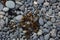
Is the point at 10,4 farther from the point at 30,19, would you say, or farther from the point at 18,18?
the point at 30,19

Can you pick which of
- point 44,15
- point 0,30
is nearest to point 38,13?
point 44,15

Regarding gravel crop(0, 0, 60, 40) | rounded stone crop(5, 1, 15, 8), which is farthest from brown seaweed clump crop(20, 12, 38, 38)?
rounded stone crop(5, 1, 15, 8)

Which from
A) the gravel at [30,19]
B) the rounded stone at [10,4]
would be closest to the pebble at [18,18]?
the gravel at [30,19]

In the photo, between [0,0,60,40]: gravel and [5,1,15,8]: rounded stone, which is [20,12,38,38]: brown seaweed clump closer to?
[0,0,60,40]: gravel

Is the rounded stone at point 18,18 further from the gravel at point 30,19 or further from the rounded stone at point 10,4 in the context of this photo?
the rounded stone at point 10,4

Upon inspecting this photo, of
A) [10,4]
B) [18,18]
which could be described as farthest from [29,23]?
[10,4]

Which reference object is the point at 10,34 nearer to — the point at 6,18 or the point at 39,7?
the point at 6,18

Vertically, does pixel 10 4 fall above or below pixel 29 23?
above

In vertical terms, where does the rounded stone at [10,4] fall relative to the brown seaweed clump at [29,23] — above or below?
above

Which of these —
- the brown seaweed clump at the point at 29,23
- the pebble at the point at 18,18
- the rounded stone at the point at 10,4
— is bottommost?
the brown seaweed clump at the point at 29,23

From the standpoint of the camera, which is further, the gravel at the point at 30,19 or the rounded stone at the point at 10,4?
the rounded stone at the point at 10,4
